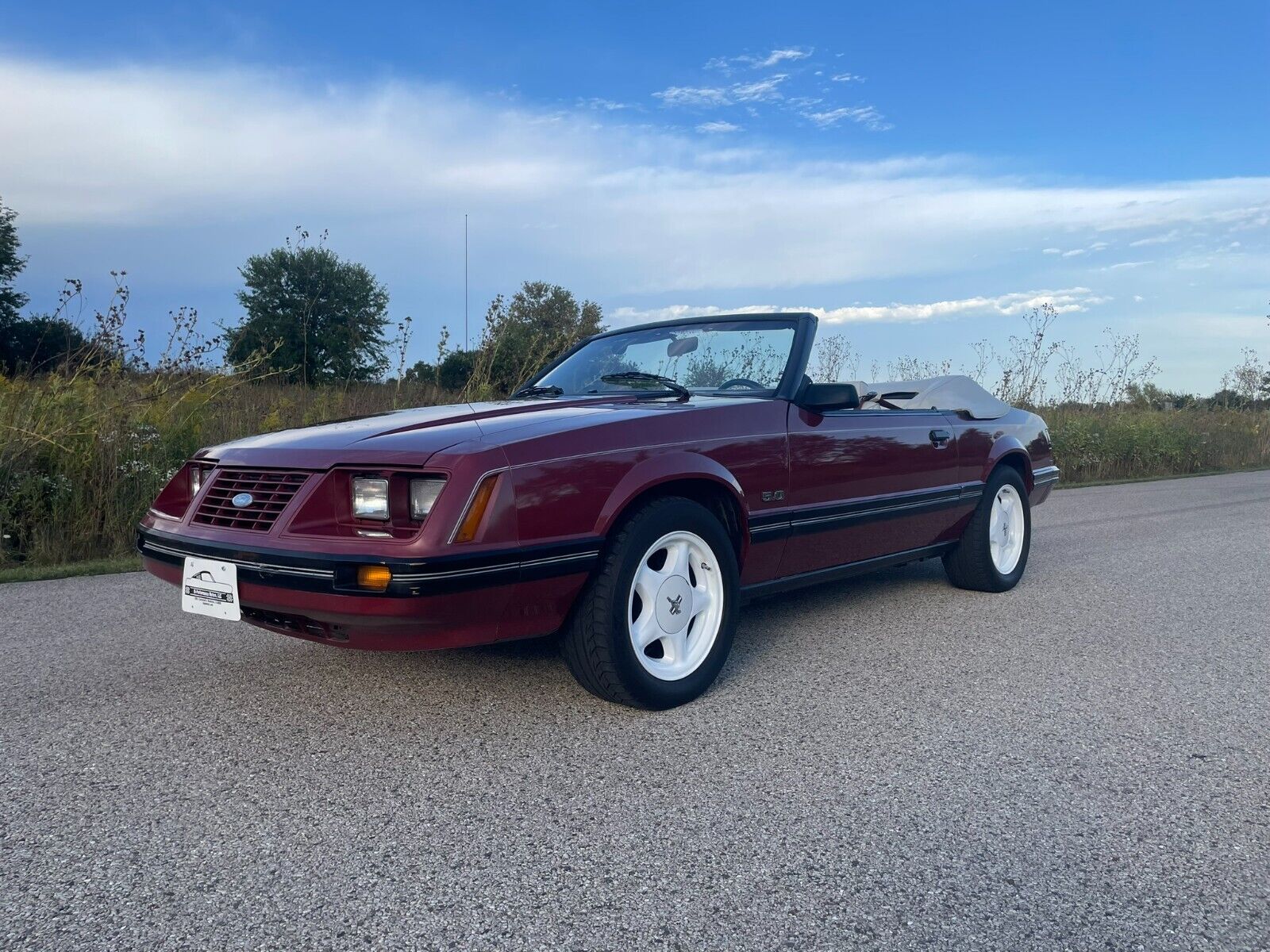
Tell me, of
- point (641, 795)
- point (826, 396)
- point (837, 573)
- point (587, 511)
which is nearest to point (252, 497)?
point (587, 511)

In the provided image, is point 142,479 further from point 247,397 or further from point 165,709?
point 165,709

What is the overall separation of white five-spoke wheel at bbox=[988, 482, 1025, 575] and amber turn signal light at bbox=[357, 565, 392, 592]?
12.4 ft

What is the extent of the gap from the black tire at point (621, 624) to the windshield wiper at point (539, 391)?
4.22 ft

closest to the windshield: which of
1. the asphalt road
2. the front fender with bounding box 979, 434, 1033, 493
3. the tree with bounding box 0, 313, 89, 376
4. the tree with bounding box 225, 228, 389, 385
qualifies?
the asphalt road

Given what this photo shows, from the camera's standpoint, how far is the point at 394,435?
3150 mm

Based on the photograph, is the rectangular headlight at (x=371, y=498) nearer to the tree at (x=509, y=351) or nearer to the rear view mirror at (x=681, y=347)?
the rear view mirror at (x=681, y=347)

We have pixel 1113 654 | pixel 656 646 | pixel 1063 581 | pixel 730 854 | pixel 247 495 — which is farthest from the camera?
pixel 1063 581

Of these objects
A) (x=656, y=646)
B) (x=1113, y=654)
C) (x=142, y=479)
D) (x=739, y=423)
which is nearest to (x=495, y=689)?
(x=656, y=646)

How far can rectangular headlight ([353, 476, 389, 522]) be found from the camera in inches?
114

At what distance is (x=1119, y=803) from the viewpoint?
2615 mm

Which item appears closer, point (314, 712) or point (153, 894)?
point (153, 894)

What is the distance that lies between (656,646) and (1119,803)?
1523 mm

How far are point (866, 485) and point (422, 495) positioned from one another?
85.6 inches

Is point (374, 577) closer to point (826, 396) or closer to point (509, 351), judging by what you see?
point (826, 396)
